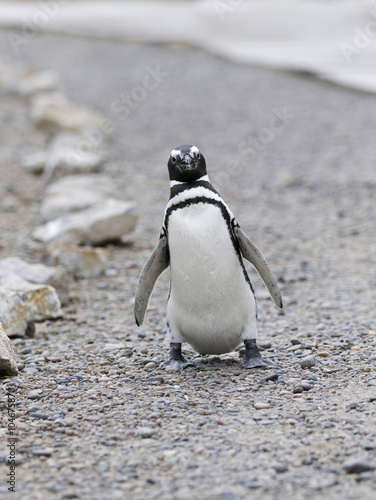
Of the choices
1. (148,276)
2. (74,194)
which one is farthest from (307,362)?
(74,194)

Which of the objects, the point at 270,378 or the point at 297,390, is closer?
the point at 297,390

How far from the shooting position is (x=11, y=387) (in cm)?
379

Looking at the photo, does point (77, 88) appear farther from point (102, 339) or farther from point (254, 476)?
point (254, 476)

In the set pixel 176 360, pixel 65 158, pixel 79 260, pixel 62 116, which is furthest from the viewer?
pixel 62 116

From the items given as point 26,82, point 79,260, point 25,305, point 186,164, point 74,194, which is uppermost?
point 26,82

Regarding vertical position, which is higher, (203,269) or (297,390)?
(203,269)

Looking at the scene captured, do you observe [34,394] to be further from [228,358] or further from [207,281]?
[228,358]

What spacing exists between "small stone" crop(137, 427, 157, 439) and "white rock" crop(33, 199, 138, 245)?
12.8ft

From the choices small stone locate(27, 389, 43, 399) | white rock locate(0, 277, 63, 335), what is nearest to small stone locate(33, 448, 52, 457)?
small stone locate(27, 389, 43, 399)

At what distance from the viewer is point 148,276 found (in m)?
4.25

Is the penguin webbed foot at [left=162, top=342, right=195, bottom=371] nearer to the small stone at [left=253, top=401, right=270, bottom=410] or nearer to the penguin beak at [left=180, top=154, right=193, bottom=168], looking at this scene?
the small stone at [left=253, top=401, right=270, bottom=410]

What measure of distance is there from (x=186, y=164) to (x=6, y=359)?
4.19 feet

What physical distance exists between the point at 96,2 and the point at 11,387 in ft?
118

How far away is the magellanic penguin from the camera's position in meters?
4.02
